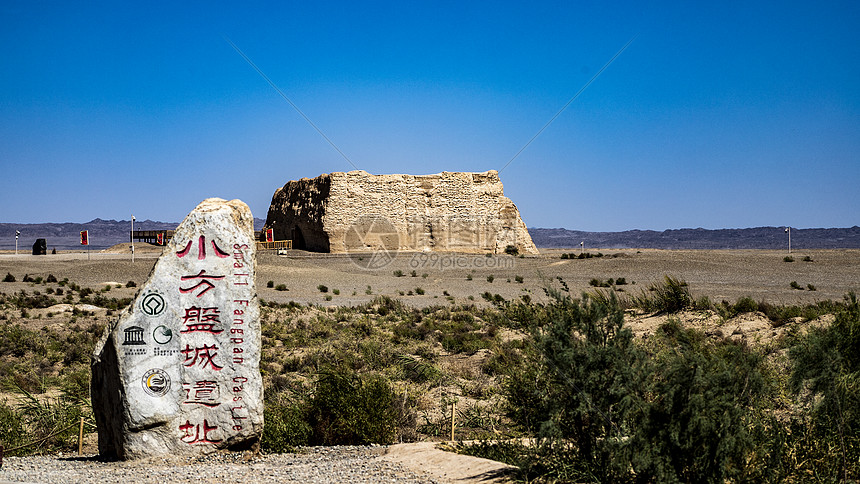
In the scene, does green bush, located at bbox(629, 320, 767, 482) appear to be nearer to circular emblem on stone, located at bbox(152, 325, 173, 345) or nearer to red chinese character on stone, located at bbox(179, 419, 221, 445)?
red chinese character on stone, located at bbox(179, 419, 221, 445)

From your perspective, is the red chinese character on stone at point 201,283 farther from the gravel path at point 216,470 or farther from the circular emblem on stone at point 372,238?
the circular emblem on stone at point 372,238

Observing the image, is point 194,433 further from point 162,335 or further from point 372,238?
point 372,238

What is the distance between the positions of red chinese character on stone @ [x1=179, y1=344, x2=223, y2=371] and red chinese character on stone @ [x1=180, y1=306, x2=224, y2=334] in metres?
0.17

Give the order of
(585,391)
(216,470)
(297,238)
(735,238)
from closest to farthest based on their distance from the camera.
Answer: (585,391) → (216,470) → (297,238) → (735,238)

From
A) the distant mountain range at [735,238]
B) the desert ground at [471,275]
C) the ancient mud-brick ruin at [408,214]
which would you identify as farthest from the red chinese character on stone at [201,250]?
the distant mountain range at [735,238]

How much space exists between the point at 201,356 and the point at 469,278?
26373 mm

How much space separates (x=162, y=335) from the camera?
21.3 feet

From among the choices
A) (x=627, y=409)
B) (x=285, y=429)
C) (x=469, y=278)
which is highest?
(x=627, y=409)

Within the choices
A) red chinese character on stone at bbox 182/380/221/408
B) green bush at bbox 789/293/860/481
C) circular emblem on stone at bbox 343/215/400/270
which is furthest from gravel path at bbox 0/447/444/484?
circular emblem on stone at bbox 343/215/400/270

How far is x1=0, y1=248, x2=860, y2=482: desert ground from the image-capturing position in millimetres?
20158

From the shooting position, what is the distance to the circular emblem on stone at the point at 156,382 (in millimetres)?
6363

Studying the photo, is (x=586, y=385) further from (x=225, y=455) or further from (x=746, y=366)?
(x=225, y=455)

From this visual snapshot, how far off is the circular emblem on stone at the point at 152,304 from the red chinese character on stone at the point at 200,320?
241mm

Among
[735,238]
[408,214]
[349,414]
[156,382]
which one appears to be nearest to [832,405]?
[349,414]
